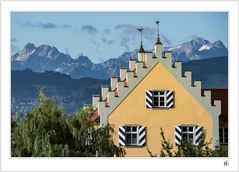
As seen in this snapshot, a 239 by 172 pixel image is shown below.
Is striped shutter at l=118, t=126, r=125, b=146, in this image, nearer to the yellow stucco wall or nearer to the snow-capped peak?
the yellow stucco wall

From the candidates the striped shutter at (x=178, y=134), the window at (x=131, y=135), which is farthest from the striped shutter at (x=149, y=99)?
the striped shutter at (x=178, y=134)

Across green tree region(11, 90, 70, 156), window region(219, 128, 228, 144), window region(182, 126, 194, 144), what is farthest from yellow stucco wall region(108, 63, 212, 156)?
green tree region(11, 90, 70, 156)

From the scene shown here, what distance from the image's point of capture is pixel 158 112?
43.6 ft

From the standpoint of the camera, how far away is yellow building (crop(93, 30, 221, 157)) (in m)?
13.1

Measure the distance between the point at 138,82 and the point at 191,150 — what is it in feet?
3.71

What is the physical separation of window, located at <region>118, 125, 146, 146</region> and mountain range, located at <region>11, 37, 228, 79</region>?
1.74ft

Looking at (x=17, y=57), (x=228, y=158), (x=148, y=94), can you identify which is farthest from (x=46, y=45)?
(x=228, y=158)

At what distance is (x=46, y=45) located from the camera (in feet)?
41.9

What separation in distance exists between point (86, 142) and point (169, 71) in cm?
108

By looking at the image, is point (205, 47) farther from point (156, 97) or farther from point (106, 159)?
point (106, 159)

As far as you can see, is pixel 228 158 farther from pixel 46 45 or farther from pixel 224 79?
pixel 46 45

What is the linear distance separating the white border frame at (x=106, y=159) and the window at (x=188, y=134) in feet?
1.91

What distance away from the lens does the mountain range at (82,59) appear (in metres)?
12.7

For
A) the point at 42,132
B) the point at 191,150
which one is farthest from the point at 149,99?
the point at 42,132
